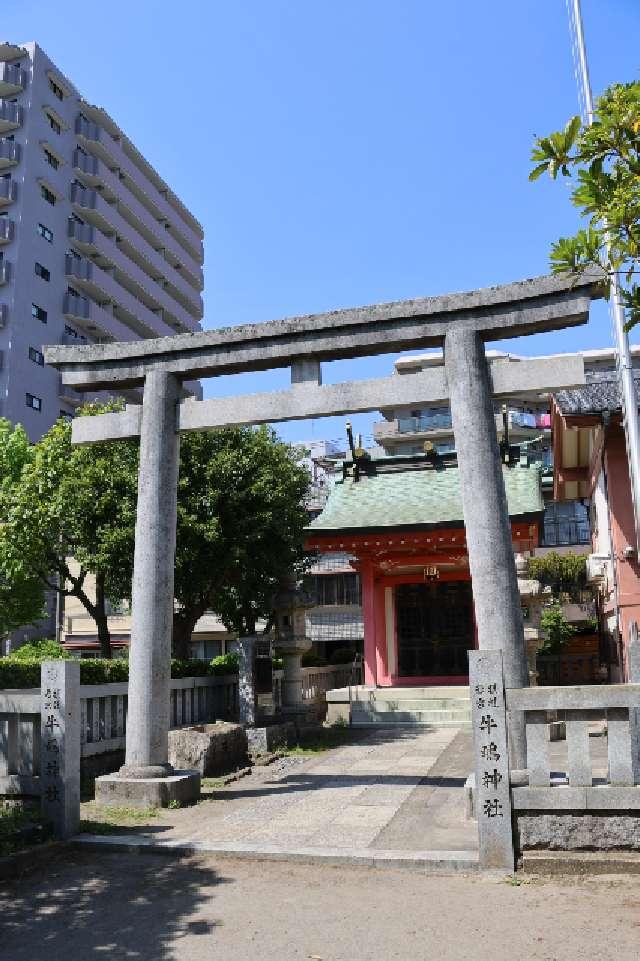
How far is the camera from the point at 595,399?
1533 centimetres

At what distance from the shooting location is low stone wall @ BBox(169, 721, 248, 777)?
11367 mm

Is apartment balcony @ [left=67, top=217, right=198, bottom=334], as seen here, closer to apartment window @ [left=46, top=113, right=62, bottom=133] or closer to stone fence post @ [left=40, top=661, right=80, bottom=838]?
apartment window @ [left=46, top=113, right=62, bottom=133]

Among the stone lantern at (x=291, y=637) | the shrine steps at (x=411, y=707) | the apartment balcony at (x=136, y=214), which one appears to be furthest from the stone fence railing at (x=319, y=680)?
the apartment balcony at (x=136, y=214)

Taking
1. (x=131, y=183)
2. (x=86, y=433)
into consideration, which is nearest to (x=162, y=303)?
(x=131, y=183)

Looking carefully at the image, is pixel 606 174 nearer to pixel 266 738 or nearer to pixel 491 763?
pixel 491 763

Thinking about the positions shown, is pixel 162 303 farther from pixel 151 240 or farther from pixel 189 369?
pixel 189 369

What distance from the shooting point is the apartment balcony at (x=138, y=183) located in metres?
48.4

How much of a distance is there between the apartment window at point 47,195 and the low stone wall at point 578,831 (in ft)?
150

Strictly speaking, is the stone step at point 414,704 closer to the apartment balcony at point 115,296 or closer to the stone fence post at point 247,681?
the stone fence post at point 247,681

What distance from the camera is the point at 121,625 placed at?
1656 inches

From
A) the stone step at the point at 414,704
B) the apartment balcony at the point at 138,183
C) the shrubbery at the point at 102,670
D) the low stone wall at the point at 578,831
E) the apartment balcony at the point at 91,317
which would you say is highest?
the apartment balcony at the point at 138,183

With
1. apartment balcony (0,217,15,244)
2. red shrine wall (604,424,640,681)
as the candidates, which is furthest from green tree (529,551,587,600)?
apartment balcony (0,217,15,244)

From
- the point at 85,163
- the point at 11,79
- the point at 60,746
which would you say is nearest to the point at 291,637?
the point at 60,746

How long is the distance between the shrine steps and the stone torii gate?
34.9 ft
